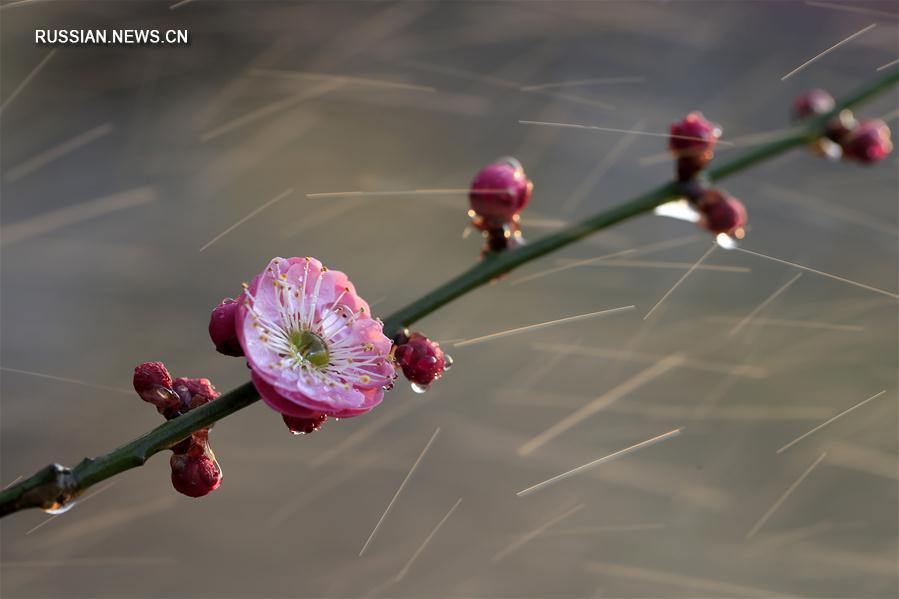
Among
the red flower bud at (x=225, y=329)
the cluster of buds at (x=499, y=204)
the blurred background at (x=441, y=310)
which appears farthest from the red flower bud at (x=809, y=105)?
the blurred background at (x=441, y=310)

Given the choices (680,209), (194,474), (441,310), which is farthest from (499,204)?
(441,310)

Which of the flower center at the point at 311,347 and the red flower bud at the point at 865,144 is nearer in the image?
the red flower bud at the point at 865,144

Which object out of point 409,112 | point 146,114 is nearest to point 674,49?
point 409,112

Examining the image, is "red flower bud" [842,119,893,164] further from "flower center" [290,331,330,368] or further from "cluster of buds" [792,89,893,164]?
"flower center" [290,331,330,368]

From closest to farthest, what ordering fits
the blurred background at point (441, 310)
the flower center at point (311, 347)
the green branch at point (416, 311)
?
the green branch at point (416, 311), the flower center at point (311, 347), the blurred background at point (441, 310)

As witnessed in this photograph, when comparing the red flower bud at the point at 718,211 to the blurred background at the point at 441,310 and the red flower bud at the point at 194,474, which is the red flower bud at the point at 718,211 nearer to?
the red flower bud at the point at 194,474
